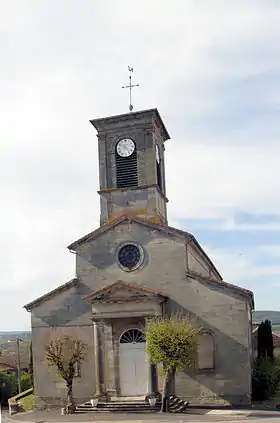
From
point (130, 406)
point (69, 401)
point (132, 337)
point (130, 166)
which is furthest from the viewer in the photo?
point (130, 166)

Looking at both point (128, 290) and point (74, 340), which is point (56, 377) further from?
point (128, 290)

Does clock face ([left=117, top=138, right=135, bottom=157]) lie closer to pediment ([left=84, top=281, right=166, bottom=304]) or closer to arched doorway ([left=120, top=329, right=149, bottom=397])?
pediment ([left=84, top=281, right=166, bottom=304])

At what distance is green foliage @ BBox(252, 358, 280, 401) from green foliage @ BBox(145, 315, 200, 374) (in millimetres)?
4843

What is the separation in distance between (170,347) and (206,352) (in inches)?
149

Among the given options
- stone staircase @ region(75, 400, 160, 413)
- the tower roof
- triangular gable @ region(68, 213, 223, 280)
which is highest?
the tower roof

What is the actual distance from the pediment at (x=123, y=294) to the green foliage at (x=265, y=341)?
9434 millimetres

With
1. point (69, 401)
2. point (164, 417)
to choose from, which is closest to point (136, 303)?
point (69, 401)

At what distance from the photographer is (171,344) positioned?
80.1ft

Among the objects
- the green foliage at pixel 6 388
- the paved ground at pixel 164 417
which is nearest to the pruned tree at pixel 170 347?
the paved ground at pixel 164 417

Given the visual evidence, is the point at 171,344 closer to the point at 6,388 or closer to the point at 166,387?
the point at 166,387

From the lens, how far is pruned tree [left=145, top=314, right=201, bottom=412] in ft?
80.2

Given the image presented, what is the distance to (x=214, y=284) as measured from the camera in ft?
90.7

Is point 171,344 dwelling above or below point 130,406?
above

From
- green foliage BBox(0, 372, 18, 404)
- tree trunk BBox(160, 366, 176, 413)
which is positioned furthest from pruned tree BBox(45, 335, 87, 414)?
green foliage BBox(0, 372, 18, 404)
